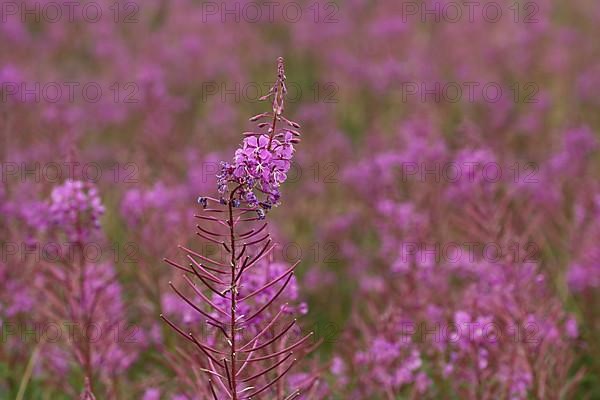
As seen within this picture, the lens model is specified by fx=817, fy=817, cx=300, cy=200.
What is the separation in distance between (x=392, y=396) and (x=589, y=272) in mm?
2012

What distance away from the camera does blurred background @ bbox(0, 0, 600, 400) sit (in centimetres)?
436

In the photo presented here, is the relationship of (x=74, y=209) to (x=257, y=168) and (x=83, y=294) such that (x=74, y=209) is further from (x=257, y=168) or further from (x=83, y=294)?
(x=257, y=168)

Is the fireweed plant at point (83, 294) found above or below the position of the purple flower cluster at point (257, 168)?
below

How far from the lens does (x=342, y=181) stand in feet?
26.9

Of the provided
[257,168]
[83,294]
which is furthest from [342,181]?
[257,168]

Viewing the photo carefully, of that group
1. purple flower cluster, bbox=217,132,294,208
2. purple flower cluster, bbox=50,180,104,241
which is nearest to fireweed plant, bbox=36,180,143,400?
purple flower cluster, bbox=50,180,104,241

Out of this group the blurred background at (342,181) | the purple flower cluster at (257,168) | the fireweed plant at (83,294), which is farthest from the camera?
the blurred background at (342,181)

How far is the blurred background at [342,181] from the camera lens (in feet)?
14.3

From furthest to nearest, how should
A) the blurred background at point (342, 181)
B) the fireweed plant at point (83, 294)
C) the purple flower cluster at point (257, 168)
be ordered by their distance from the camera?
the blurred background at point (342, 181) → the fireweed plant at point (83, 294) → the purple flower cluster at point (257, 168)

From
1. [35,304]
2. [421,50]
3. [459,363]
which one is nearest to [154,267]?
[35,304]

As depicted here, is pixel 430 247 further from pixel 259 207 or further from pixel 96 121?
pixel 96 121

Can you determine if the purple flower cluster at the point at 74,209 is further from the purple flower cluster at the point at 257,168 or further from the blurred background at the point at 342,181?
the purple flower cluster at the point at 257,168

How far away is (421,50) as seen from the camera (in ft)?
36.7

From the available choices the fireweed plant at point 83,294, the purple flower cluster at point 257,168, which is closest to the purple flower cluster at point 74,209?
the fireweed plant at point 83,294
